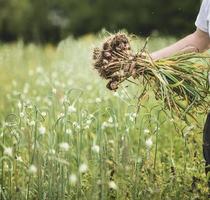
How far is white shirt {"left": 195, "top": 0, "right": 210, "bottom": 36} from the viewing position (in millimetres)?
3820

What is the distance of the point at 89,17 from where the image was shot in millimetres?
25359

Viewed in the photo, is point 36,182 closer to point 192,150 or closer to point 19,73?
point 192,150

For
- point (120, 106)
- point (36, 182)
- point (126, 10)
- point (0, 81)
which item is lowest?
point (36, 182)

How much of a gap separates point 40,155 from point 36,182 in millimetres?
410

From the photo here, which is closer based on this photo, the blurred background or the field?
the field

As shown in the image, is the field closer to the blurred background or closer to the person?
the person

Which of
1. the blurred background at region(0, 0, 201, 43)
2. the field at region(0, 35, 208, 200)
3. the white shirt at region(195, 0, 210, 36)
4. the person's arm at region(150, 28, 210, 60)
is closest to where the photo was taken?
the field at region(0, 35, 208, 200)

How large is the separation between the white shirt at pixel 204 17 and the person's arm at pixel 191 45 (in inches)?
2.2

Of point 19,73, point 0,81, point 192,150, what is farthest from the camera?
point 19,73

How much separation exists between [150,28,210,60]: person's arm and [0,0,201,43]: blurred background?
18.2m

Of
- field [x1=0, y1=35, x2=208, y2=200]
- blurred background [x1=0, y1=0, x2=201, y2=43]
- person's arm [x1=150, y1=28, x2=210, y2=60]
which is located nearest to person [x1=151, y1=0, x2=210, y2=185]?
person's arm [x1=150, y1=28, x2=210, y2=60]

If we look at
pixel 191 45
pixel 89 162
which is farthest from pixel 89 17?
pixel 191 45

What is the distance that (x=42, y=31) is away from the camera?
26.5m

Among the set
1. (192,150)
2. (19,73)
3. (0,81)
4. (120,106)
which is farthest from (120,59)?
(19,73)
